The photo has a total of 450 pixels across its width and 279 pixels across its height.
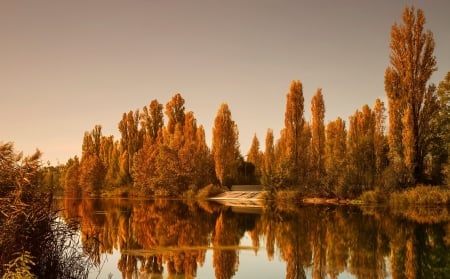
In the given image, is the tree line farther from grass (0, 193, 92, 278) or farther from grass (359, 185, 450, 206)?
grass (0, 193, 92, 278)

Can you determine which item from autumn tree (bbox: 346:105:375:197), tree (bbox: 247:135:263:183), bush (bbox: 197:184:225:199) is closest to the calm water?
autumn tree (bbox: 346:105:375:197)

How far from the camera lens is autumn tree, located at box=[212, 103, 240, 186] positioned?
49.2 metres

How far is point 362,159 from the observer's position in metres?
37.6

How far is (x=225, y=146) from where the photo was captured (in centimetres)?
4988

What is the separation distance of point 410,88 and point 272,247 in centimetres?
2511

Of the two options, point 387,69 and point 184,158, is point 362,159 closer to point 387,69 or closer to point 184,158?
point 387,69

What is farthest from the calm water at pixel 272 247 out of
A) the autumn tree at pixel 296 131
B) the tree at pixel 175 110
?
the tree at pixel 175 110

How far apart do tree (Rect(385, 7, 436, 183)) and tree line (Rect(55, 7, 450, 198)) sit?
0.08 metres

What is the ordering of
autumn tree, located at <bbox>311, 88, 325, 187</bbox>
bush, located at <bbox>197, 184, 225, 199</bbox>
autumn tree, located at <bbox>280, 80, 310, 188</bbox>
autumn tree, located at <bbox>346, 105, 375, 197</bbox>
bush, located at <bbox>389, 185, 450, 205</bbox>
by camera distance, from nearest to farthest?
bush, located at <bbox>389, 185, 450, 205</bbox> < autumn tree, located at <bbox>346, 105, 375, 197</bbox> < autumn tree, located at <bbox>280, 80, 310, 188</bbox> < autumn tree, located at <bbox>311, 88, 325, 187</bbox> < bush, located at <bbox>197, 184, 225, 199</bbox>

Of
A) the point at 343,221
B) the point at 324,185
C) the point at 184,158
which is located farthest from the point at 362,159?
the point at 184,158

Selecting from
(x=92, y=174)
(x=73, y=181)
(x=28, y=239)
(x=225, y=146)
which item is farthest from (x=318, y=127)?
(x=73, y=181)

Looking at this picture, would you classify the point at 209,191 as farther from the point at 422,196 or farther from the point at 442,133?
the point at 442,133

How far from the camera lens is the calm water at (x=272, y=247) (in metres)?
11.4

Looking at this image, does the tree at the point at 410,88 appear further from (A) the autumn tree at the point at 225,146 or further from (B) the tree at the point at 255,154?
(B) the tree at the point at 255,154
